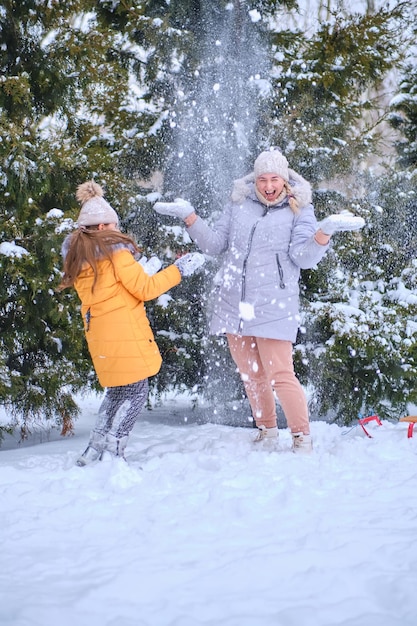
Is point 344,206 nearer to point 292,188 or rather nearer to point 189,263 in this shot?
point 292,188

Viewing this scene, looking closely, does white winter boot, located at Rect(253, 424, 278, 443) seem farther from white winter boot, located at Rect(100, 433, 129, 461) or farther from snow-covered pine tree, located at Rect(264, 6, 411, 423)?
snow-covered pine tree, located at Rect(264, 6, 411, 423)

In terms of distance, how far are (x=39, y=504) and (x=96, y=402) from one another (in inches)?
207

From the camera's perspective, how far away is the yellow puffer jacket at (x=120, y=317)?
3.59 meters

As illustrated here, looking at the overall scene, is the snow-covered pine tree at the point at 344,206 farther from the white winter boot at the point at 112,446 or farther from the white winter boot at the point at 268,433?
the white winter boot at the point at 112,446

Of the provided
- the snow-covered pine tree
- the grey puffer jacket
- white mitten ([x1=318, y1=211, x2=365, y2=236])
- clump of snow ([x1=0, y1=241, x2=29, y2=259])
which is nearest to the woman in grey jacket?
the grey puffer jacket

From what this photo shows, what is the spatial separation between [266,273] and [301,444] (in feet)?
3.68

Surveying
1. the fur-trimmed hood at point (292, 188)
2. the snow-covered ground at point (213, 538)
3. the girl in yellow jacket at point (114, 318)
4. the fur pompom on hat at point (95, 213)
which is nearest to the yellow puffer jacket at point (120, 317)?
the girl in yellow jacket at point (114, 318)

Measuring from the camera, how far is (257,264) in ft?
13.3

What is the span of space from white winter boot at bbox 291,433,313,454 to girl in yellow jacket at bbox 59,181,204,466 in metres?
1.02

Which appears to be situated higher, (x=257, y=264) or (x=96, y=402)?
(x=257, y=264)

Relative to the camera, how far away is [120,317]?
360 centimetres

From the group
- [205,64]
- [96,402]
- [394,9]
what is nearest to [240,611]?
[205,64]

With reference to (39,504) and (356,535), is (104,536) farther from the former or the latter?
(356,535)

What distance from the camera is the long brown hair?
357 centimetres
